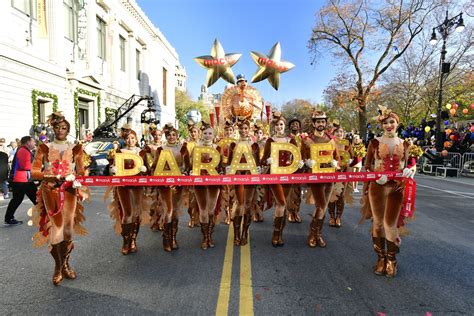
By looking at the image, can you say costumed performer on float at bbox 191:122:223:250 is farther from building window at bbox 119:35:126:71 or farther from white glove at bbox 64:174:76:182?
building window at bbox 119:35:126:71

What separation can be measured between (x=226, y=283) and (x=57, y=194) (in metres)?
2.33

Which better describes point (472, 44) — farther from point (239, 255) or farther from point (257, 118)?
point (239, 255)

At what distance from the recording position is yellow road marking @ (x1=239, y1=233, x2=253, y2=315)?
303cm

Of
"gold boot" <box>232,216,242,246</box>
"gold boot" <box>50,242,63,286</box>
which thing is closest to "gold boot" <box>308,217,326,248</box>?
"gold boot" <box>232,216,242,246</box>

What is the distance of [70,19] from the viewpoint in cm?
2173

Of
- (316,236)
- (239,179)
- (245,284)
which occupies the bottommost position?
(245,284)

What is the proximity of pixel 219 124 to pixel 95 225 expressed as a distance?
579cm

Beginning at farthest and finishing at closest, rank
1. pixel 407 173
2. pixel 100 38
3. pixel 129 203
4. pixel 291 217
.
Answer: pixel 100 38, pixel 291 217, pixel 129 203, pixel 407 173

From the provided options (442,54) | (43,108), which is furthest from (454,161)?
(43,108)

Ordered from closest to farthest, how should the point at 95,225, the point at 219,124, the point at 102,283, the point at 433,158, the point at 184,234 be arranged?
the point at 102,283 → the point at 184,234 → the point at 95,225 → the point at 219,124 → the point at 433,158

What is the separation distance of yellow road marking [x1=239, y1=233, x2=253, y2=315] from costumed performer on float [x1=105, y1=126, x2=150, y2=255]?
1.72m

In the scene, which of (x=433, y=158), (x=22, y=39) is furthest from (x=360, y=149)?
(x=22, y=39)

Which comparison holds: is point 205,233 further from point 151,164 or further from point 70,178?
point 70,178

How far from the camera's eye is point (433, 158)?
57.3 ft
